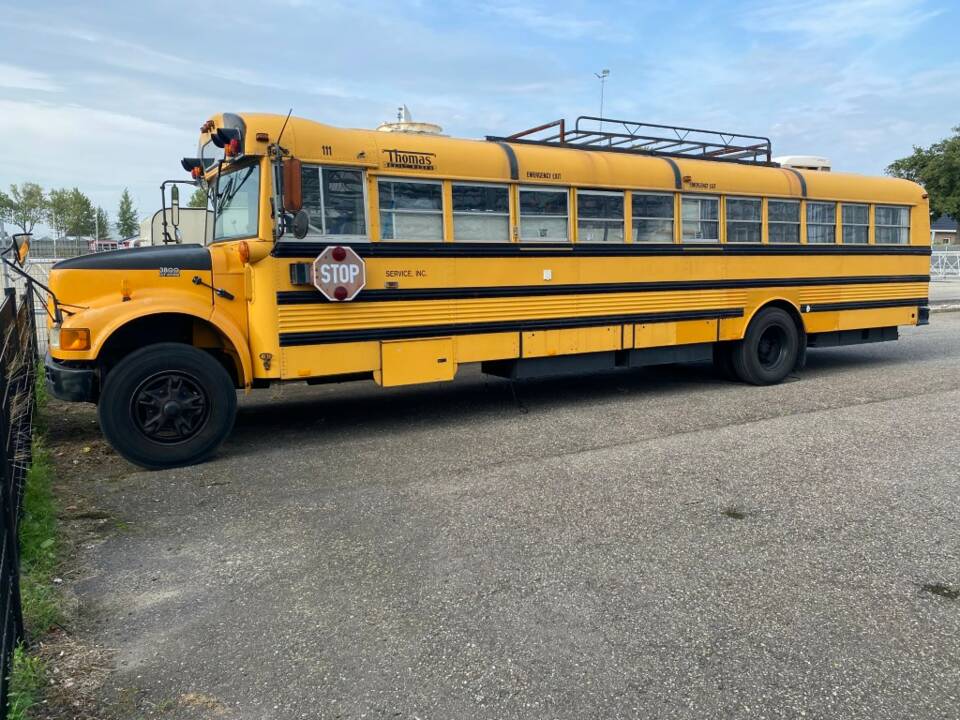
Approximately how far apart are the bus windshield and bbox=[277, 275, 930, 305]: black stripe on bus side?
679mm

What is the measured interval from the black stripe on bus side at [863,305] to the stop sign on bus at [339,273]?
582 cm

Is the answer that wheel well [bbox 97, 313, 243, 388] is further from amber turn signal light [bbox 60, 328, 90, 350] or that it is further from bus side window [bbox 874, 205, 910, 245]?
bus side window [bbox 874, 205, 910, 245]

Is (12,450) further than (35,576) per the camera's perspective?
Yes

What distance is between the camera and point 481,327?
705 cm

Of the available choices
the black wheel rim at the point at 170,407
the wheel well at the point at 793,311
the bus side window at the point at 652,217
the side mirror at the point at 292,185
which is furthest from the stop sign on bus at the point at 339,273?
the wheel well at the point at 793,311

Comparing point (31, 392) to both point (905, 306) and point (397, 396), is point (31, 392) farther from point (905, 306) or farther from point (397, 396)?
point (905, 306)

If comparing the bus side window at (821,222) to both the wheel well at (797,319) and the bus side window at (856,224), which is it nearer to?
the bus side window at (856,224)

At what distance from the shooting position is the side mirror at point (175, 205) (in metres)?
6.87

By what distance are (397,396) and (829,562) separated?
5.47m

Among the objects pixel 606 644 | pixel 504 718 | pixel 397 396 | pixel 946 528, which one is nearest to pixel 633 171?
pixel 397 396

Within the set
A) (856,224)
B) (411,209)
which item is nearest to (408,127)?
(411,209)

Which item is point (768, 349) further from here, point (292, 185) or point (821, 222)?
point (292, 185)

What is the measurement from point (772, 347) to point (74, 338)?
763 centimetres

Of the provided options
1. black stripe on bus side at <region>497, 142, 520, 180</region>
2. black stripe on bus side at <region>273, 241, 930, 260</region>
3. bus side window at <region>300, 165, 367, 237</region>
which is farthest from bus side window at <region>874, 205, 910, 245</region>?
bus side window at <region>300, 165, 367, 237</region>
